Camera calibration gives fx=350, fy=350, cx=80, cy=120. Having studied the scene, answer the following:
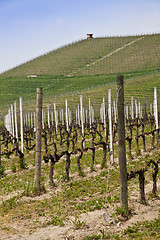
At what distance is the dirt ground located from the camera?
637cm

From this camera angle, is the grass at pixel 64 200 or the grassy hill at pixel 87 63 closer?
the grass at pixel 64 200

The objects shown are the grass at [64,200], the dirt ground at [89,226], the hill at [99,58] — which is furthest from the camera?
the hill at [99,58]

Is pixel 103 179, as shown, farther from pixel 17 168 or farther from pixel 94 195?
pixel 17 168

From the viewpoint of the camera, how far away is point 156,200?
757 cm

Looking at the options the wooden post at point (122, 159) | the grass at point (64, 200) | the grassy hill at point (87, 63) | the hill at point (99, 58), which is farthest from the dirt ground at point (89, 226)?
the hill at point (99, 58)

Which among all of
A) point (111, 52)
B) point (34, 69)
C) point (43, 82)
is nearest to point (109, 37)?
point (111, 52)

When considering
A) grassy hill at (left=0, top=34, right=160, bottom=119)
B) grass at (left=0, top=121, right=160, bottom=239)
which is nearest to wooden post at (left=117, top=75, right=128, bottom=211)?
grass at (left=0, top=121, right=160, bottom=239)

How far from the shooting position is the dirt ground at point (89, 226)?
20.9 feet

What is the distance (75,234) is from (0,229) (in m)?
1.81

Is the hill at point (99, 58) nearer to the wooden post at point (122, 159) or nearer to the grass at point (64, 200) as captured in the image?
the grass at point (64, 200)

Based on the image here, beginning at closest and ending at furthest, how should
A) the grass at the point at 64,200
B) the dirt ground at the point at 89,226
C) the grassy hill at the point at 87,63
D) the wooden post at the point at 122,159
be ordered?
the dirt ground at the point at 89,226 < the wooden post at the point at 122,159 < the grass at the point at 64,200 < the grassy hill at the point at 87,63

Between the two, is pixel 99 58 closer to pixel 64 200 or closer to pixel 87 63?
pixel 87 63

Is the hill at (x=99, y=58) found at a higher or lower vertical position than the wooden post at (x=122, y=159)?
higher

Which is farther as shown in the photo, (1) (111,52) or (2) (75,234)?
(1) (111,52)
